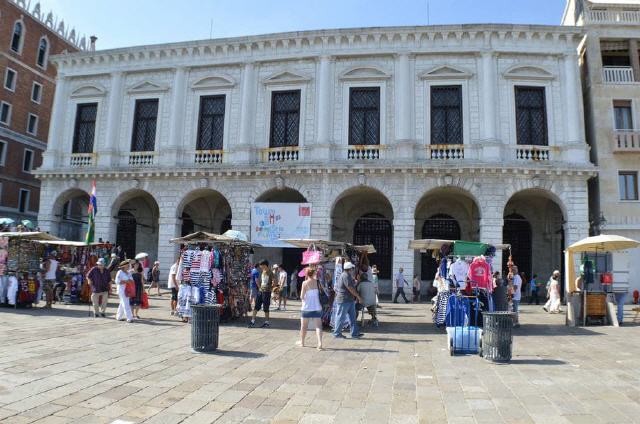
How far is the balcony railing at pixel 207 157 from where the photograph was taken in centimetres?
2411

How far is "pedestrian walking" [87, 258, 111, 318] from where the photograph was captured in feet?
45.8

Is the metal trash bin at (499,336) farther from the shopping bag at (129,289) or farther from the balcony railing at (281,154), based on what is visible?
the balcony railing at (281,154)

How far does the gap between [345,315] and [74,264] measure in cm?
1279

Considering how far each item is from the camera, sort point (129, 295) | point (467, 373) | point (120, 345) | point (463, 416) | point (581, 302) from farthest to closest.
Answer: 1. point (581, 302)
2. point (129, 295)
3. point (120, 345)
4. point (467, 373)
5. point (463, 416)

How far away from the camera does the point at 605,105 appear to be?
22.2 metres

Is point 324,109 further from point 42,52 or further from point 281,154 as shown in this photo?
point 42,52

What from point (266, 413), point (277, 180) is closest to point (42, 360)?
point (266, 413)

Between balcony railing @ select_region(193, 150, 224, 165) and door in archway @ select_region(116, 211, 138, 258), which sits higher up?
balcony railing @ select_region(193, 150, 224, 165)

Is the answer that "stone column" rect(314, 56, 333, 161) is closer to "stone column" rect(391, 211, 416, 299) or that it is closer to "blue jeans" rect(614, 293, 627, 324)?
"stone column" rect(391, 211, 416, 299)

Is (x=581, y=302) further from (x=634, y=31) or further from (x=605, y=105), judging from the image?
(x=634, y=31)

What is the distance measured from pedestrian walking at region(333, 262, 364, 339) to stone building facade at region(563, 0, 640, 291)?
50.4ft

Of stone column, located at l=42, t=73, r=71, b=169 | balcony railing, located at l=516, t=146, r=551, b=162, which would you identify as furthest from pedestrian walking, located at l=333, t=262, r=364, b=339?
stone column, located at l=42, t=73, r=71, b=169

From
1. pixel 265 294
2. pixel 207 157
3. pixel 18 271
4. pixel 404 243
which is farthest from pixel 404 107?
pixel 18 271

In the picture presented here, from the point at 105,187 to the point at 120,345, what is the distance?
17.4m
